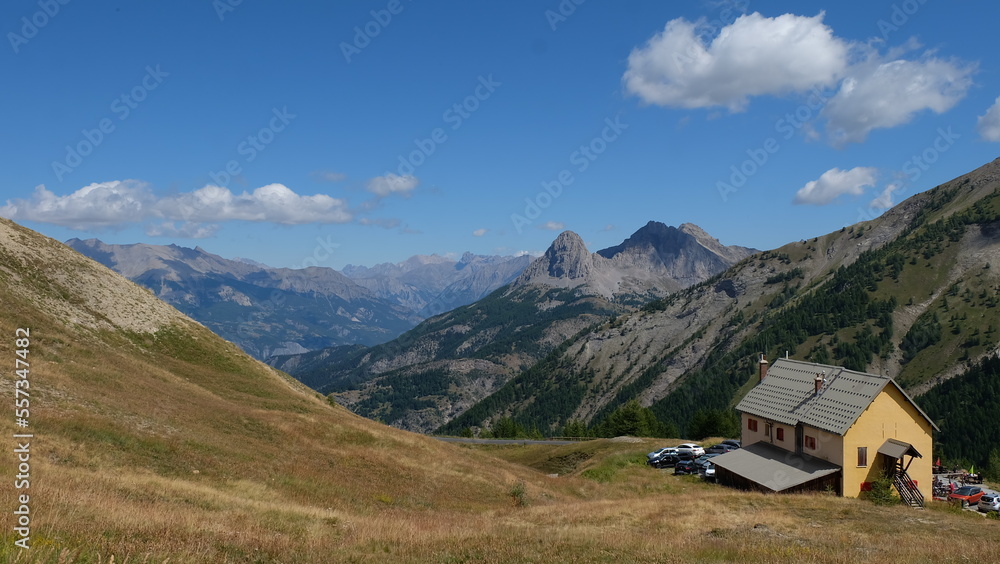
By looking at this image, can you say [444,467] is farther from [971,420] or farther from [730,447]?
[971,420]

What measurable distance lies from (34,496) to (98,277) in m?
60.2

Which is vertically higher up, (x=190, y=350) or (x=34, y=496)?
(x=190, y=350)

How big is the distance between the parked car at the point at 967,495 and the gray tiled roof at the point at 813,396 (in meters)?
7.94

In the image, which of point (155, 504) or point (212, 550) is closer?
point (212, 550)

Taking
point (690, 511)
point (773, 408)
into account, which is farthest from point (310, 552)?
point (773, 408)

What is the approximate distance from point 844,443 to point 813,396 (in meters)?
7.05

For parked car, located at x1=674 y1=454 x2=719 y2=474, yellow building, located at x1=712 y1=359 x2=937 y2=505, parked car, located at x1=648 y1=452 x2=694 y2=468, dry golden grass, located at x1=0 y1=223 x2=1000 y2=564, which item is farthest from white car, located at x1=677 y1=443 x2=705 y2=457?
yellow building, located at x1=712 y1=359 x2=937 y2=505

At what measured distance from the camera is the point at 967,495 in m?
48.1

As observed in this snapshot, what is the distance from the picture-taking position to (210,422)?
119ft

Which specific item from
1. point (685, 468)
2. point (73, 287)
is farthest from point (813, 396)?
point (73, 287)

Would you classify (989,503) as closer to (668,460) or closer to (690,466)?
(690,466)

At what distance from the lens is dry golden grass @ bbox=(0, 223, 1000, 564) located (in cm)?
1385

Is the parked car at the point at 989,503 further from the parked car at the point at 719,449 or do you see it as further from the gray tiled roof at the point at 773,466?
the parked car at the point at 719,449

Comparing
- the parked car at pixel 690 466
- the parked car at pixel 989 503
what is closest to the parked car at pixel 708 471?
the parked car at pixel 690 466
